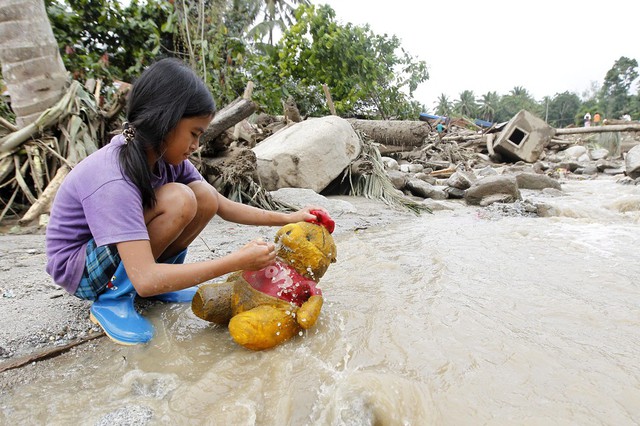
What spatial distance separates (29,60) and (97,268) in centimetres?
298

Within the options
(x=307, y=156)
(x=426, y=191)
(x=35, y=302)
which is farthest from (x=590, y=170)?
(x=35, y=302)

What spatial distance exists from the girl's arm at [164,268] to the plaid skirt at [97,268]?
0.21m

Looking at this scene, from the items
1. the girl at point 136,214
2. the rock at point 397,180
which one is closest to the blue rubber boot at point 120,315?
the girl at point 136,214

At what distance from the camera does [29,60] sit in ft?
11.7

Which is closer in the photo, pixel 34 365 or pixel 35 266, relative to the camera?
pixel 34 365

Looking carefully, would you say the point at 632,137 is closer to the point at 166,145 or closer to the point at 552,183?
the point at 552,183

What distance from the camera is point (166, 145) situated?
5.15 feet

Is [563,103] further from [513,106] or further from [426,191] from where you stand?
[426,191]

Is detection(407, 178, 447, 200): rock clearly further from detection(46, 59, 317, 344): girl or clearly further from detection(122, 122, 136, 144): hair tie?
detection(122, 122, 136, 144): hair tie

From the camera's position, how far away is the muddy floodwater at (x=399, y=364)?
120 centimetres

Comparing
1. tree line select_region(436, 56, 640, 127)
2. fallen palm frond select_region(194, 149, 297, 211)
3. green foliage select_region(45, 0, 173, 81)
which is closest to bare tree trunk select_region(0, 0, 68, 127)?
fallen palm frond select_region(194, 149, 297, 211)

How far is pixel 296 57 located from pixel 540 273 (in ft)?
30.9

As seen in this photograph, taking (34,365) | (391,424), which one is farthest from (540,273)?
(34,365)

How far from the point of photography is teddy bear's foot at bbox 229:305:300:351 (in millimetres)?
1513
